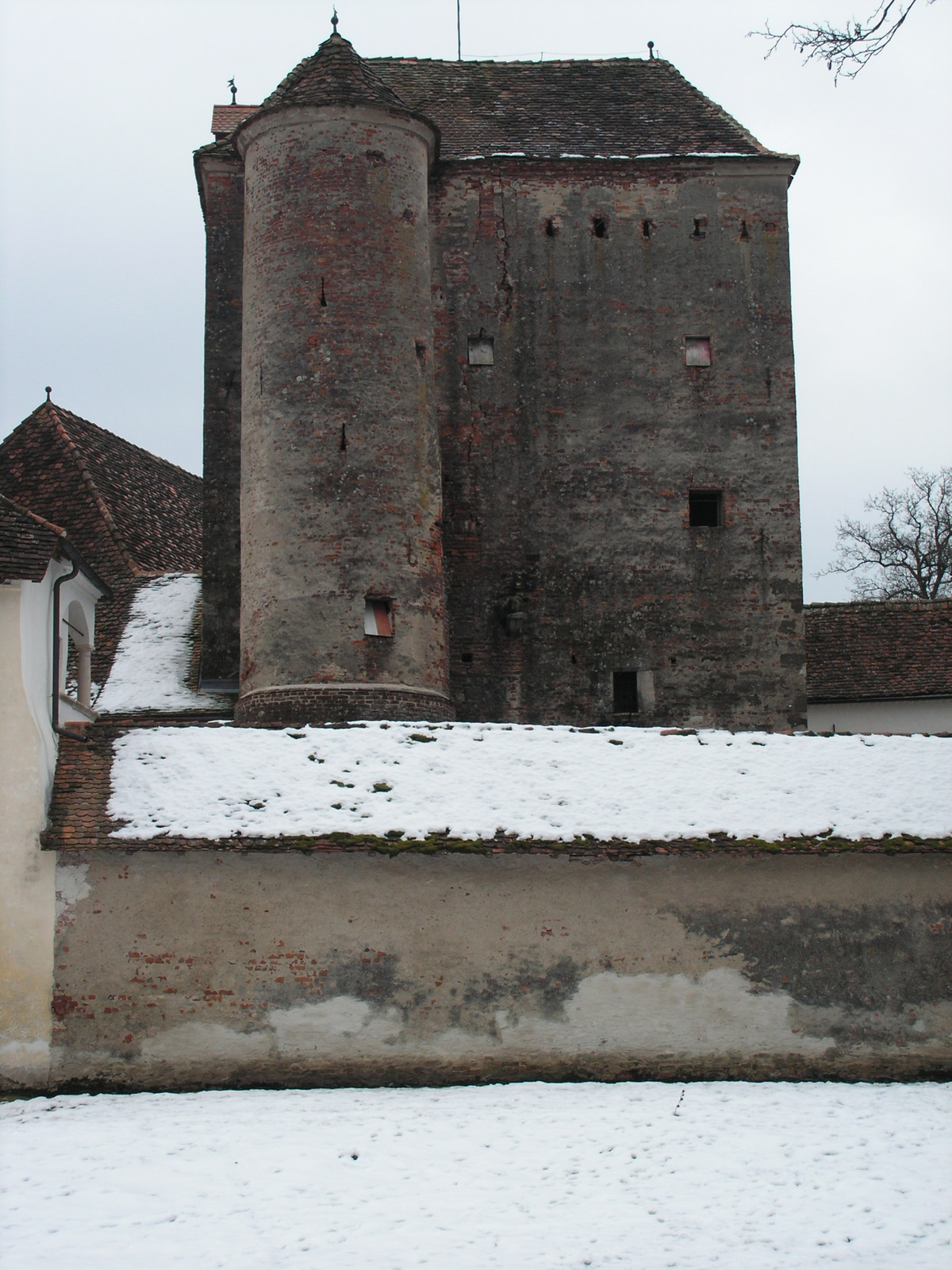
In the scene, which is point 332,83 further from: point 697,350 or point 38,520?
point 38,520

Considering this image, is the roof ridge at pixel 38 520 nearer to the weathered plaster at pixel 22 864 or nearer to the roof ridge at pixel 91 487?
the weathered plaster at pixel 22 864

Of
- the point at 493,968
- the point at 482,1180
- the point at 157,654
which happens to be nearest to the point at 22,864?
the point at 493,968

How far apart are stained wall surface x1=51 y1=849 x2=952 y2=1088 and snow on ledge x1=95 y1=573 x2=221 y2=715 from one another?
7.31 m

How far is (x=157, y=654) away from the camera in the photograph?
851 inches

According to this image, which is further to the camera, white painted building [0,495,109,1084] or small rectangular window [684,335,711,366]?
small rectangular window [684,335,711,366]

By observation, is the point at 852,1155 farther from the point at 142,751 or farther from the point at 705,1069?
the point at 142,751

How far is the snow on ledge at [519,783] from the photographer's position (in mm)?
13258

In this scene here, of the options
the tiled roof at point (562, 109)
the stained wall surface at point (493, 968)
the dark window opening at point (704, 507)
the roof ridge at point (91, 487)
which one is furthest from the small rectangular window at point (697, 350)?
the stained wall surface at point (493, 968)

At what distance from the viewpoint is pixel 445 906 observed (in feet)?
43.4

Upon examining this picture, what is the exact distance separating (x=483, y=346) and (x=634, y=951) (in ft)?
41.4

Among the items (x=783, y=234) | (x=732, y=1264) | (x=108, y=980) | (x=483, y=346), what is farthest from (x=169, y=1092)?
(x=783, y=234)

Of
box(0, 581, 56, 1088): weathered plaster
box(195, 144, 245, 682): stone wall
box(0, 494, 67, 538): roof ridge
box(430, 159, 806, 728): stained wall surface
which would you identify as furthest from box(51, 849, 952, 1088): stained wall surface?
box(195, 144, 245, 682): stone wall

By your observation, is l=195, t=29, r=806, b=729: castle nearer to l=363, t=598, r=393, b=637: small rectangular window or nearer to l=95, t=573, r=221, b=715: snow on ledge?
l=363, t=598, r=393, b=637: small rectangular window

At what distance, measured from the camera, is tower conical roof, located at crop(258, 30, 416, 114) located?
68.4 ft
